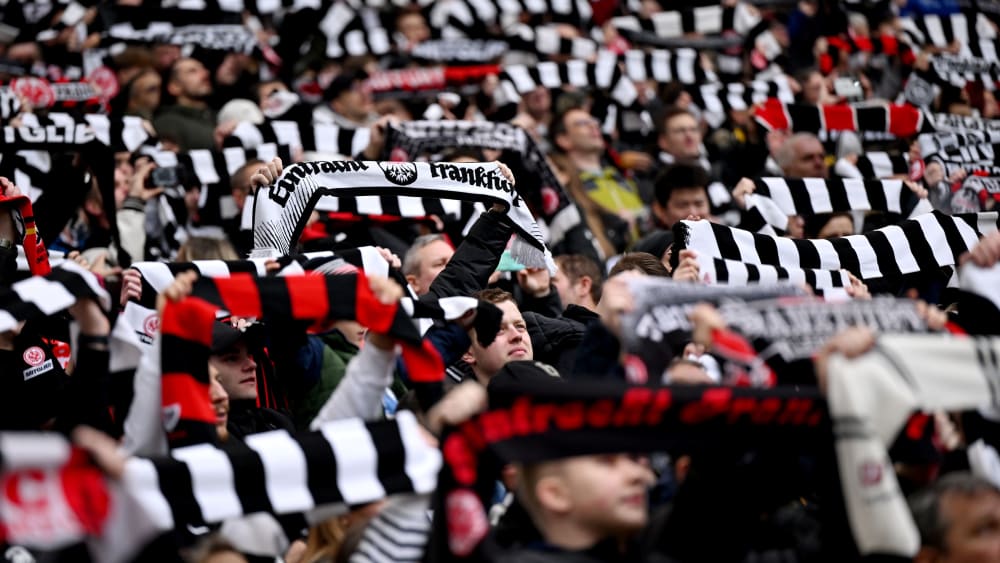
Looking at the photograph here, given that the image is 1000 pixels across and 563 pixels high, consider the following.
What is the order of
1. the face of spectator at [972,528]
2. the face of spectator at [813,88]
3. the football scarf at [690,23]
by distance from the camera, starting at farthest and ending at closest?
the football scarf at [690,23]
the face of spectator at [813,88]
the face of spectator at [972,528]

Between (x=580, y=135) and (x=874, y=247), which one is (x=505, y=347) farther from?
(x=580, y=135)

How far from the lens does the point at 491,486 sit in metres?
4.50

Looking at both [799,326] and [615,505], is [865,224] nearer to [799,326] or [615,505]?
[799,326]

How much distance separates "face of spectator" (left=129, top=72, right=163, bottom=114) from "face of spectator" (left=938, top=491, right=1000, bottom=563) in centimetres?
728

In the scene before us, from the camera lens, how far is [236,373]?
584 cm

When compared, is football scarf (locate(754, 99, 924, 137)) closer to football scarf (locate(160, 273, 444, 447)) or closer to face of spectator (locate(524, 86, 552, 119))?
face of spectator (locate(524, 86, 552, 119))

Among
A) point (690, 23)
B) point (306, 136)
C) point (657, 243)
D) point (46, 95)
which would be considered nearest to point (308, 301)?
point (657, 243)

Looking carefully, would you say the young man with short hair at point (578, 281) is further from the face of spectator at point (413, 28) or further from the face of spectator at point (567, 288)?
the face of spectator at point (413, 28)

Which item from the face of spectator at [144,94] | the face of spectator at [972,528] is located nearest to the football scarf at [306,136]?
the face of spectator at [144,94]

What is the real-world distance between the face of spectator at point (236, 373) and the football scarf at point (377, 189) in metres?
0.94

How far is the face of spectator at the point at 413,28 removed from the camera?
1292 centimetres

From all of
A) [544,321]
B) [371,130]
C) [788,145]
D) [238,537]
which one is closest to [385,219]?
[371,130]

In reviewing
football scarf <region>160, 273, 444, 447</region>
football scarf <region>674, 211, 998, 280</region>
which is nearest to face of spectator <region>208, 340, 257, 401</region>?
football scarf <region>160, 273, 444, 447</region>

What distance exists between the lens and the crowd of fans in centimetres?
448
